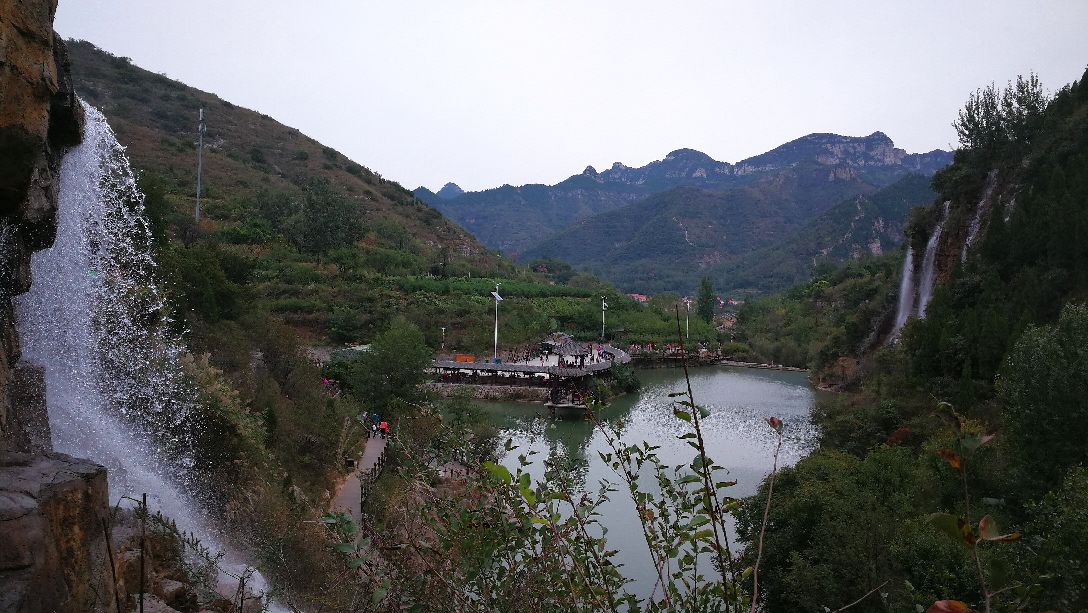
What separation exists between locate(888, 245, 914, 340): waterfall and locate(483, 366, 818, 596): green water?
5.21m

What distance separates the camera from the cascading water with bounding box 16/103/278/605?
292 inches

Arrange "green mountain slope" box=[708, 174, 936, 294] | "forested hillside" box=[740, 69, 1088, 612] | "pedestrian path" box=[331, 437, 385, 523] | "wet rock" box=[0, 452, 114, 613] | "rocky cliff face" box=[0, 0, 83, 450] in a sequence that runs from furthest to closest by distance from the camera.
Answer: "green mountain slope" box=[708, 174, 936, 294]
"pedestrian path" box=[331, 437, 385, 523]
"forested hillside" box=[740, 69, 1088, 612]
"rocky cliff face" box=[0, 0, 83, 450]
"wet rock" box=[0, 452, 114, 613]

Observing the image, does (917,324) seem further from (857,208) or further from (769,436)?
(857,208)

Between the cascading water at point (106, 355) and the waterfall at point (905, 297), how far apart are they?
30.5 metres

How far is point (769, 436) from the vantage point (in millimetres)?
23250

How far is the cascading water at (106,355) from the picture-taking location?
741 centimetres

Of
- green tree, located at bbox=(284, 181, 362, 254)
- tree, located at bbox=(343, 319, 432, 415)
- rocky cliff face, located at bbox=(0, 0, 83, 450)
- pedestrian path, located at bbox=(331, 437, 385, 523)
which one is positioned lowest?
pedestrian path, located at bbox=(331, 437, 385, 523)

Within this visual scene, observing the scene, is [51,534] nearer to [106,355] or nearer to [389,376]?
[106,355]

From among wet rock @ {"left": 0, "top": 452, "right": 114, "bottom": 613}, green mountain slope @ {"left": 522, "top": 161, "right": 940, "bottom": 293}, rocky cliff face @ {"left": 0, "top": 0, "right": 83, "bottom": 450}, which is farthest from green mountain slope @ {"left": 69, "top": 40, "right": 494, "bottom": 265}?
green mountain slope @ {"left": 522, "top": 161, "right": 940, "bottom": 293}

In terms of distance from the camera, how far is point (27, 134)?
4.05 m

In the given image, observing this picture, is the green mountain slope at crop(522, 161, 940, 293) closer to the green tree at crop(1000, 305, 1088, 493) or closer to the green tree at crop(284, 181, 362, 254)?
the green tree at crop(284, 181, 362, 254)

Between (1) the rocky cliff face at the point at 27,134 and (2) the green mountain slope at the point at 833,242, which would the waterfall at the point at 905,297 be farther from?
(2) the green mountain slope at the point at 833,242

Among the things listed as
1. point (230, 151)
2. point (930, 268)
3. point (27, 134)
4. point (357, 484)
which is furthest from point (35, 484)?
point (230, 151)

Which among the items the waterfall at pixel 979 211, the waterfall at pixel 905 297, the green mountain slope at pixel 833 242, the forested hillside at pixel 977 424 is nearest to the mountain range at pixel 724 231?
the green mountain slope at pixel 833 242
